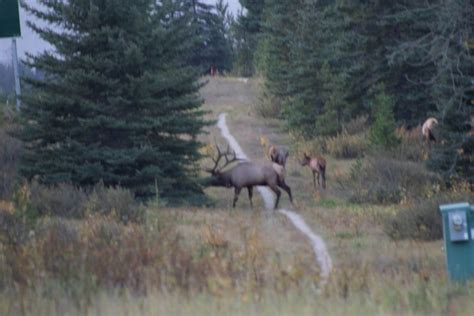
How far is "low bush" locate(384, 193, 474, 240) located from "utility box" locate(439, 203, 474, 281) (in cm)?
447

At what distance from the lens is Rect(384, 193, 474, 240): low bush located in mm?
17750

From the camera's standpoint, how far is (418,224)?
707 inches

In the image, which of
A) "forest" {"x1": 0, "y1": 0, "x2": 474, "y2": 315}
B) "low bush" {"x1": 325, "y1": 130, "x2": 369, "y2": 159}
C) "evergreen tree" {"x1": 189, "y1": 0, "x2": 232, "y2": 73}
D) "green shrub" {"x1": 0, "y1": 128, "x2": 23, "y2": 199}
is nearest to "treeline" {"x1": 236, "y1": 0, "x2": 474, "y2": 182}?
"forest" {"x1": 0, "y1": 0, "x2": 474, "y2": 315}

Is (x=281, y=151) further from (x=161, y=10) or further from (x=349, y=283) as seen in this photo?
(x=349, y=283)

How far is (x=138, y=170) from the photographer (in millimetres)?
25422

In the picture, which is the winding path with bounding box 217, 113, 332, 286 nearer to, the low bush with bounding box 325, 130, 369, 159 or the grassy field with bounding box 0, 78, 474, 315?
the grassy field with bounding box 0, 78, 474, 315

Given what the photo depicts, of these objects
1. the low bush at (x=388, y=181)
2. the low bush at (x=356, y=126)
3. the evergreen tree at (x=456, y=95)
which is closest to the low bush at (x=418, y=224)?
the low bush at (x=388, y=181)

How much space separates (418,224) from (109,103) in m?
10.5

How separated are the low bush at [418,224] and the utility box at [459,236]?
447cm

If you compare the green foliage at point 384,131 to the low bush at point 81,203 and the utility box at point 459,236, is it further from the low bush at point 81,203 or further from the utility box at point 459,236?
the utility box at point 459,236

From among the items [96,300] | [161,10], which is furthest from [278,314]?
[161,10]

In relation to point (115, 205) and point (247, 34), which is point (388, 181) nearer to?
point (115, 205)

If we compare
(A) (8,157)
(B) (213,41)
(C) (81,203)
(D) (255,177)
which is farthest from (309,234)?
(B) (213,41)

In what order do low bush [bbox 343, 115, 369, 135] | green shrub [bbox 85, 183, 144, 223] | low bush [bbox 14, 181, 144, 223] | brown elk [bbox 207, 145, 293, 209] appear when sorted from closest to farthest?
green shrub [bbox 85, 183, 144, 223] < low bush [bbox 14, 181, 144, 223] < brown elk [bbox 207, 145, 293, 209] < low bush [bbox 343, 115, 369, 135]
